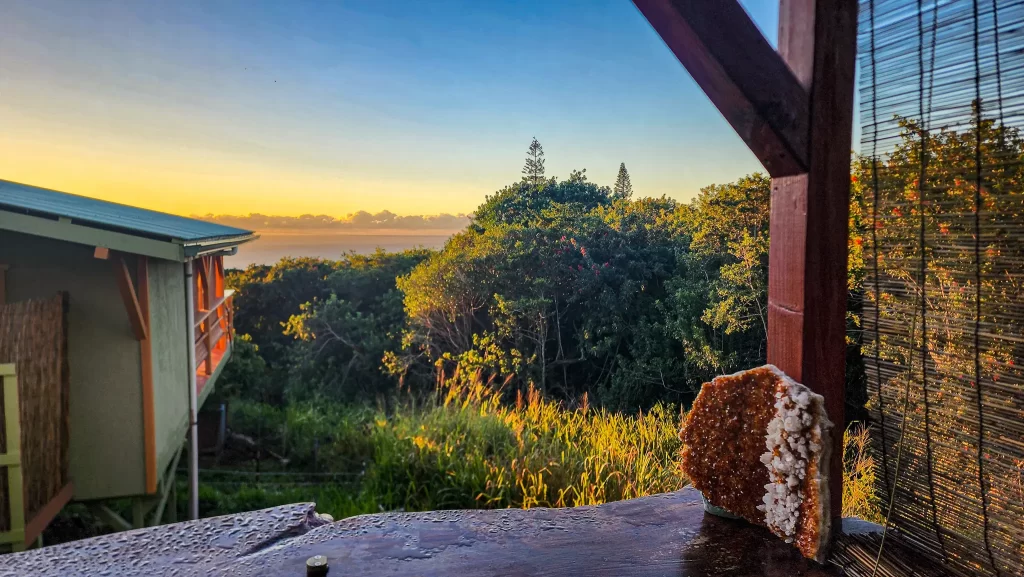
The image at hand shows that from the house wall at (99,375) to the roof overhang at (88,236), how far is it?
0.31 m

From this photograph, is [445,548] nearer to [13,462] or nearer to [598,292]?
[13,462]

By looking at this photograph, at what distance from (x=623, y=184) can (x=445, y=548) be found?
6.06m

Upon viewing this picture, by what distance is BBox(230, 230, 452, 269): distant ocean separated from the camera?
381 inches

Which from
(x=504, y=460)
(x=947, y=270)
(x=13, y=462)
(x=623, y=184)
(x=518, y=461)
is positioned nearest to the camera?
(x=947, y=270)

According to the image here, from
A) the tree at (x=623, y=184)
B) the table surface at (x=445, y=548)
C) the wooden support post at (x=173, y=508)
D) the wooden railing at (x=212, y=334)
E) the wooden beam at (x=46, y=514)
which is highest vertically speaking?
the tree at (x=623, y=184)

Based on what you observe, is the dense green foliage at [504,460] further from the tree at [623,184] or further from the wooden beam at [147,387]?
the tree at [623,184]

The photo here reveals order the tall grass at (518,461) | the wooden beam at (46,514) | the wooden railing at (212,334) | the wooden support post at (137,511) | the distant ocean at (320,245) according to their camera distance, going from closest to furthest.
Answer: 1. the tall grass at (518,461)
2. the wooden beam at (46,514)
3. the wooden support post at (137,511)
4. the wooden railing at (212,334)
5. the distant ocean at (320,245)

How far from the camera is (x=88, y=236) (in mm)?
3688

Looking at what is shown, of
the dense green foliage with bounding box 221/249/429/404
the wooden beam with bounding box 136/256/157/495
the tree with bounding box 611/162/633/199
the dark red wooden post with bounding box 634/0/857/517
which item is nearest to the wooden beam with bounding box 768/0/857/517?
the dark red wooden post with bounding box 634/0/857/517

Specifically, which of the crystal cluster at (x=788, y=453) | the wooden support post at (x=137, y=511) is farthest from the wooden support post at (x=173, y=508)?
the crystal cluster at (x=788, y=453)

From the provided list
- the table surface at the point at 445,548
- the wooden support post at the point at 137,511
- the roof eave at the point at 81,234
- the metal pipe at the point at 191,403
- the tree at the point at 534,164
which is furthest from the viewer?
the tree at the point at 534,164

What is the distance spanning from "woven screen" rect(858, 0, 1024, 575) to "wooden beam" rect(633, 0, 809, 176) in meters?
0.13

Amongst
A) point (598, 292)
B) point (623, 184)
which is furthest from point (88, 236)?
A: point (623, 184)

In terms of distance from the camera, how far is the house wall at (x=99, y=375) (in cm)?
396
